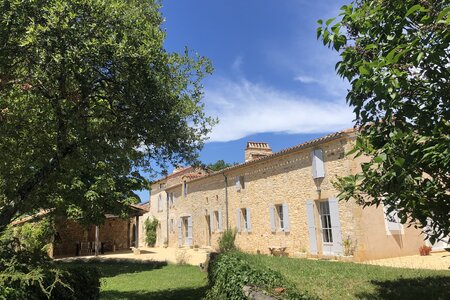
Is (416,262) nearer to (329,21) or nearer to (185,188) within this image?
(329,21)

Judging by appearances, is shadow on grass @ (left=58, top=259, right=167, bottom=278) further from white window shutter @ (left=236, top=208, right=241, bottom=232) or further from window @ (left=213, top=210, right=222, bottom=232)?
window @ (left=213, top=210, right=222, bottom=232)

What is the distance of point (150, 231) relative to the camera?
32.2 meters

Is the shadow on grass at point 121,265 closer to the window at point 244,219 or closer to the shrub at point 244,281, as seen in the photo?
the window at point 244,219

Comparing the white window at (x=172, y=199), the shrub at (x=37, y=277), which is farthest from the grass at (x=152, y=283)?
the white window at (x=172, y=199)

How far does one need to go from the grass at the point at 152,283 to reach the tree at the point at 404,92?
5872 mm

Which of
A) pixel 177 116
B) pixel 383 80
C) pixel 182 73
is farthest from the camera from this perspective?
pixel 182 73

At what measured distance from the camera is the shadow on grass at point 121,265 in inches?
622

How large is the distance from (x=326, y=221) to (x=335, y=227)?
3.39ft

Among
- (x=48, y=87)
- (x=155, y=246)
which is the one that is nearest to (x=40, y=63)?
(x=48, y=87)

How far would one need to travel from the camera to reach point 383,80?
3102 millimetres

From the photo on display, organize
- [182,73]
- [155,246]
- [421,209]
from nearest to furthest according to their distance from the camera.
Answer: [421,209], [182,73], [155,246]

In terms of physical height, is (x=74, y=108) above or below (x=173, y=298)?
above

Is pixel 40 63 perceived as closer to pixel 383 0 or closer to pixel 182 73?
pixel 182 73

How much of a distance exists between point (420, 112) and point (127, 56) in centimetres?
406
